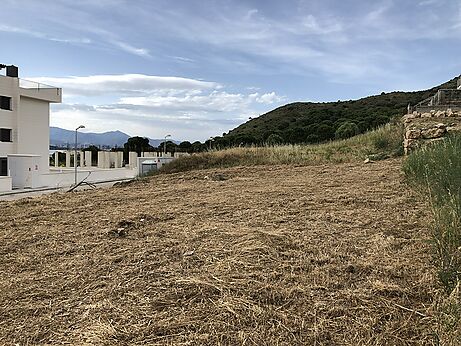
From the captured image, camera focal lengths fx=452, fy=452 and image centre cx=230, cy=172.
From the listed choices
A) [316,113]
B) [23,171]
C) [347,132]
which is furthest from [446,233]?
[316,113]

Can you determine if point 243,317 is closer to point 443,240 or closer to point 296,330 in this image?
point 296,330

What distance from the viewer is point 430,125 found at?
9078 millimetres

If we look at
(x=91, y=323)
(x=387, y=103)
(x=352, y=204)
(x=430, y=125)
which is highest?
(x=387, y=103)

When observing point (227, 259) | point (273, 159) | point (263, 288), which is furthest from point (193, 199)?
point (273, 159)

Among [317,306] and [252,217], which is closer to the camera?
[317,306]

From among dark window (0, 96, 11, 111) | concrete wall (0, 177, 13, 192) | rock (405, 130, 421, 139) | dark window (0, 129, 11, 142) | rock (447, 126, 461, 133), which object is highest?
dark window (0, 96, 11, 111)

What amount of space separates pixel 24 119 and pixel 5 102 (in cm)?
180

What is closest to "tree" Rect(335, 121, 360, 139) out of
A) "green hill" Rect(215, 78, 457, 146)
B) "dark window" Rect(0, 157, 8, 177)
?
"green hill" Rect(215, 78, 457, 146)

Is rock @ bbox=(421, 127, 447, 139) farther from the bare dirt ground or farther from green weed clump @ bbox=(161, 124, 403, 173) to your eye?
the bare dirt ground

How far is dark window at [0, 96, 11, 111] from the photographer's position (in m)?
30.3

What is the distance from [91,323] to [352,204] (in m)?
3.22

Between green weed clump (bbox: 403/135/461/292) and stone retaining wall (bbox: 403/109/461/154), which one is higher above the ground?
stone retaining wall (bbox: 403/109/461/154)

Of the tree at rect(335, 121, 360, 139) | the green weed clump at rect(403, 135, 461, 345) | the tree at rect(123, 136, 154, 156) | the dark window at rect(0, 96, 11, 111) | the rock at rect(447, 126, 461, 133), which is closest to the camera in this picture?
the green weed clump at rect(403, 135, 461, 345)

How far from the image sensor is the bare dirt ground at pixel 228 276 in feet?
7.53
